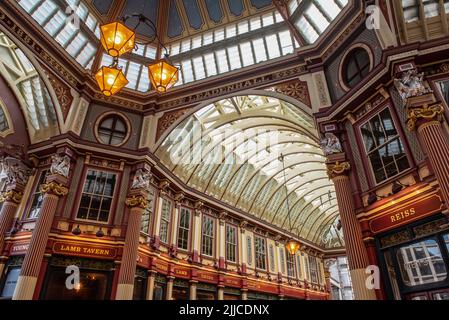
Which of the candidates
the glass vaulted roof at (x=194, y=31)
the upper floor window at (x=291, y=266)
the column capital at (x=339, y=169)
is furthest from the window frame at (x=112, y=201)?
the upper floor window at (x=291, y=266)

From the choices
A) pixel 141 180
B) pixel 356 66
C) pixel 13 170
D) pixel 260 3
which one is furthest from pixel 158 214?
pixel 260 3

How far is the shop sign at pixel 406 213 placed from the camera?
25.0ft

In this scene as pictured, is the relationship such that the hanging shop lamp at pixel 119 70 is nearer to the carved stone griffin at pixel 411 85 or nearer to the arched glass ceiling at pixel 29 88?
the carved stone griffin at pixel 411 85

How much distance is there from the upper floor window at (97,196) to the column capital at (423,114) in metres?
12.0

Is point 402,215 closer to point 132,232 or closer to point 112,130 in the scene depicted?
point 132,232

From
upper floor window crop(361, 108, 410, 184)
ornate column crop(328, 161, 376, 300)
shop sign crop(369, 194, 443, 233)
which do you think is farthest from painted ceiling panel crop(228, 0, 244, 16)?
shop sign crop(369, 194, 443, 233)

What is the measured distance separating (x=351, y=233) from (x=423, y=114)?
13.0 feet

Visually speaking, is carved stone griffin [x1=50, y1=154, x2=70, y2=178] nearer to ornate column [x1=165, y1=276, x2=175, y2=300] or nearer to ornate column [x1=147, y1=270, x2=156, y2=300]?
ornate column [x1=147, y1=270, x2=156, y2=300]

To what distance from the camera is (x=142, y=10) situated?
55.2ft

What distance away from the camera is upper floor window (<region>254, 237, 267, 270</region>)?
22.4 metres

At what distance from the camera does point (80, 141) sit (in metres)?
13.5

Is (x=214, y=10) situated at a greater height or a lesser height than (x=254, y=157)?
greater

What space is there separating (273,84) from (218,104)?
5.16 metres

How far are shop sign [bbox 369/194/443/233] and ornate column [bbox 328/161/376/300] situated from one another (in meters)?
0.57
